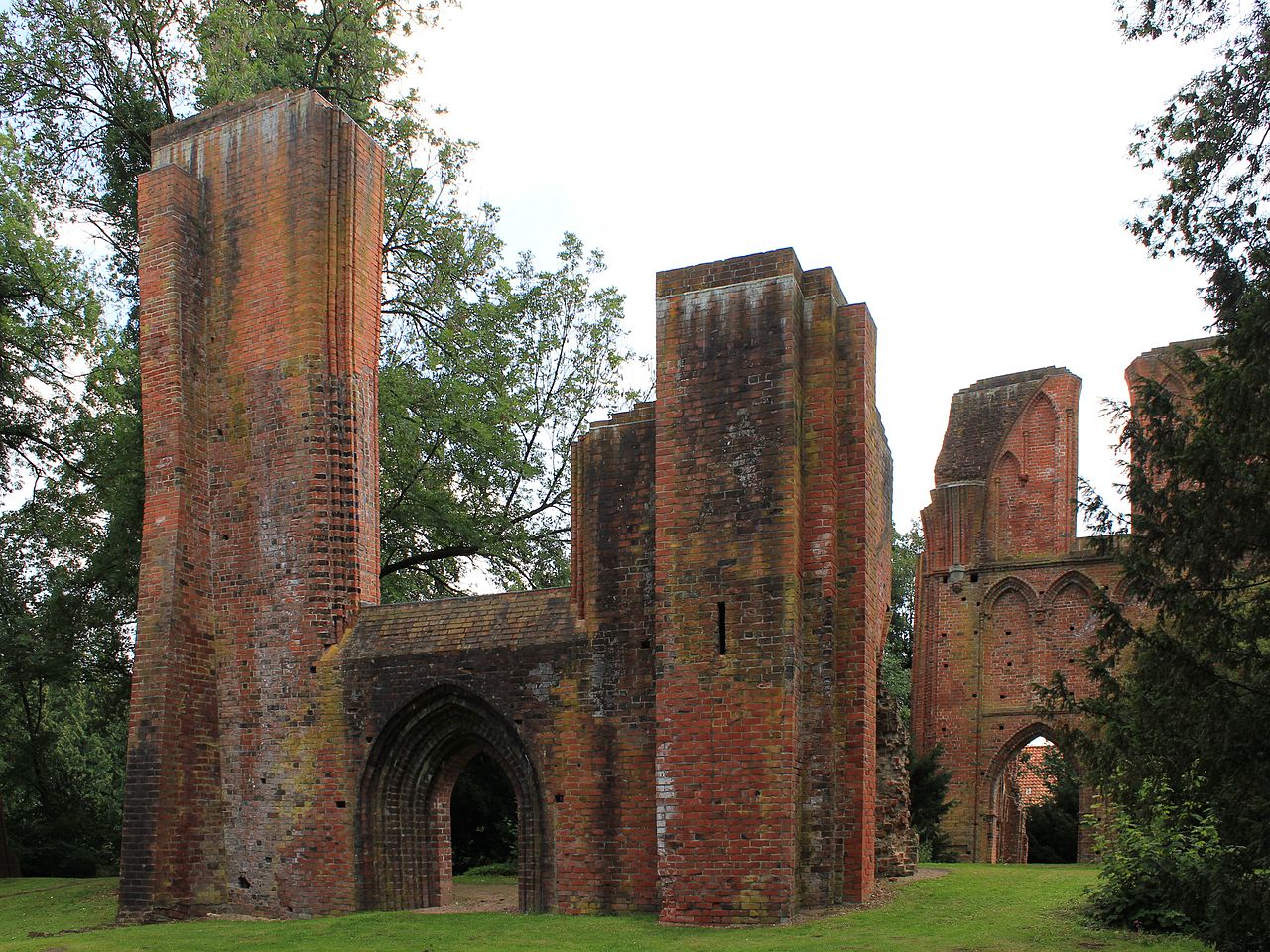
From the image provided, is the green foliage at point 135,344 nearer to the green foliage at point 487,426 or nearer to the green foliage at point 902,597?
the green foliage at point 487,426

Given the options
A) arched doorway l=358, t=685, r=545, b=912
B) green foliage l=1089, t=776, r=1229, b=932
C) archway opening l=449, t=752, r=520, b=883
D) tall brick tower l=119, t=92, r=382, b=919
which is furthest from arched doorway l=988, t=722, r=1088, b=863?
tall brick tower l=119, t=92, r=382, b=919

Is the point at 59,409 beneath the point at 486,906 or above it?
above

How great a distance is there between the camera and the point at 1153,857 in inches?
409

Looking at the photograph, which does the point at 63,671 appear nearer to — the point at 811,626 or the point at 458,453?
the point at 458,453

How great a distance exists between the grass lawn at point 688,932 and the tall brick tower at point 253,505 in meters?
1.02

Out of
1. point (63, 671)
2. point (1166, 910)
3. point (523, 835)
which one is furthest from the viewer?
point (63, 671)

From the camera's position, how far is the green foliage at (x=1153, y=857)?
9812 mm

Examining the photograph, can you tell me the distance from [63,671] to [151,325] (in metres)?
7.23

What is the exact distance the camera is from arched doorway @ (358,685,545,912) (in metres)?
12.8

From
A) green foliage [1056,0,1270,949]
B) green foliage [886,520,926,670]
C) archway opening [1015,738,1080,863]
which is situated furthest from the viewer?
green foliage [886,520,926,670]

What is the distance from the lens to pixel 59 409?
20531 mm

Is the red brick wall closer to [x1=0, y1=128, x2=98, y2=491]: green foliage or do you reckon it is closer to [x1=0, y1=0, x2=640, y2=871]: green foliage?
[x1=0, y1=0, x2=640, y2=871]: green foliage

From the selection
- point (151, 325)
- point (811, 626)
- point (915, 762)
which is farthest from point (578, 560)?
point (915, 762)

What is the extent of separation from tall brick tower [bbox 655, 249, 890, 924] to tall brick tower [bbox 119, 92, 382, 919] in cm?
398
